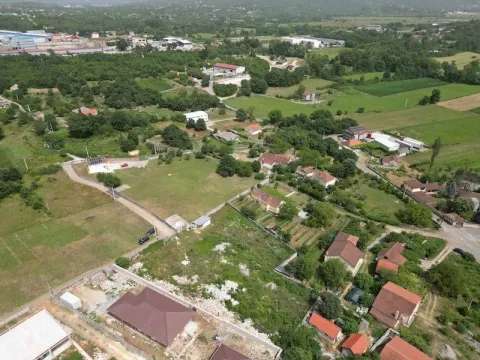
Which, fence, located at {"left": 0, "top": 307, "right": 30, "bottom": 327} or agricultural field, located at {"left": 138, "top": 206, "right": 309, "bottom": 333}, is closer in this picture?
fence, located at {"left": 0, "top": 307, "right": 30, "bottom": 327}

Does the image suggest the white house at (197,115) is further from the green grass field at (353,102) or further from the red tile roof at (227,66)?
the red tile roof at (227,66)

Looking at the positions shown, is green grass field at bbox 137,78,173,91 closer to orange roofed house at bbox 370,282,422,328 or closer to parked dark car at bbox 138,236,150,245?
parked dark car at bbox 138,236,150,245

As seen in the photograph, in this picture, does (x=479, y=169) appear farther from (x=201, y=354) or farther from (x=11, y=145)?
(x=11, y=145)

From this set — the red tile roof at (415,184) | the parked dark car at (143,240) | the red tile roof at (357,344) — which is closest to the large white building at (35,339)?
the parked dark car at (143,240)

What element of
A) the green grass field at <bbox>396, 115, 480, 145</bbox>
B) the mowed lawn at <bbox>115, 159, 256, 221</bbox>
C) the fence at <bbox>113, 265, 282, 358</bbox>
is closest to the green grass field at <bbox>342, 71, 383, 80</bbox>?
the green grass field at <bbox>396, 115, 480, 145</bbox>

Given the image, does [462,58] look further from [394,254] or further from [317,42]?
[394,254]
